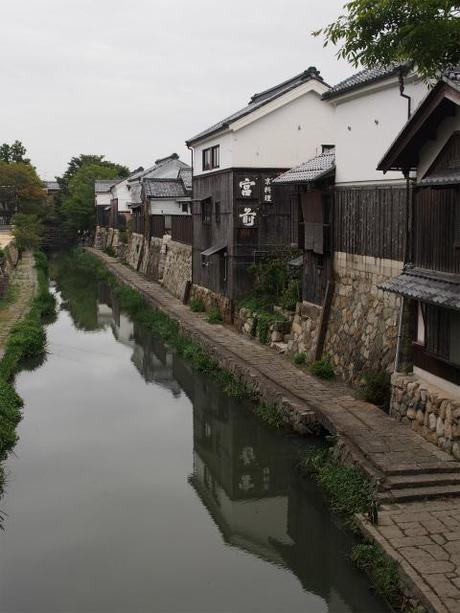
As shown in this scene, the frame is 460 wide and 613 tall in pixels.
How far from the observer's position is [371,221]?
47.0ft

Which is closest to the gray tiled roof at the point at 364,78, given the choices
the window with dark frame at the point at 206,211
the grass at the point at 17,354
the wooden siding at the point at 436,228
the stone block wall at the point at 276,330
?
the wooden siding at the point at 436,228

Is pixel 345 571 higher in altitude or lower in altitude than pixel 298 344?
lower

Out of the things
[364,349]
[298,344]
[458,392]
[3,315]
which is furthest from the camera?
[3,315]

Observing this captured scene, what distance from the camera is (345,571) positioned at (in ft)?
29.6

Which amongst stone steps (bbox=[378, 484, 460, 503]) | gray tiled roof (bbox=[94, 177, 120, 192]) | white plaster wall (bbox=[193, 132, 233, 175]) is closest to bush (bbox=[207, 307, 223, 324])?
white plaster wall (bbox=[193, 132, 233, 175])

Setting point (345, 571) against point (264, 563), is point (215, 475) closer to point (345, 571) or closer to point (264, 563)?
point (264, 563)

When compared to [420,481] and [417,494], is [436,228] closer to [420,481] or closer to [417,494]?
[420,481]

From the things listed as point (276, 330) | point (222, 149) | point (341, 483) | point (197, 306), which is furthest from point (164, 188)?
point (341, 483)

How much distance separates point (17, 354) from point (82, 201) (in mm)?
56387

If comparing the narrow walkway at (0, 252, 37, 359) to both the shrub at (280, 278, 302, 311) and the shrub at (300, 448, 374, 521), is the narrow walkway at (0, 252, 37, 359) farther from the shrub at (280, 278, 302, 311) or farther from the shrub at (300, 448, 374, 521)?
the shrub at (300, 448, 374, 521)

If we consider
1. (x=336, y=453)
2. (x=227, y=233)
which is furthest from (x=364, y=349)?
(x=227, y=233)

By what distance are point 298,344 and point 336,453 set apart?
6739mm

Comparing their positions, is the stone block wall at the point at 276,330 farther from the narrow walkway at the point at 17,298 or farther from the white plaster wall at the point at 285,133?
the narrow walkway at the point at 17,298

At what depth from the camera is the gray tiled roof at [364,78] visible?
12836 millimetres
